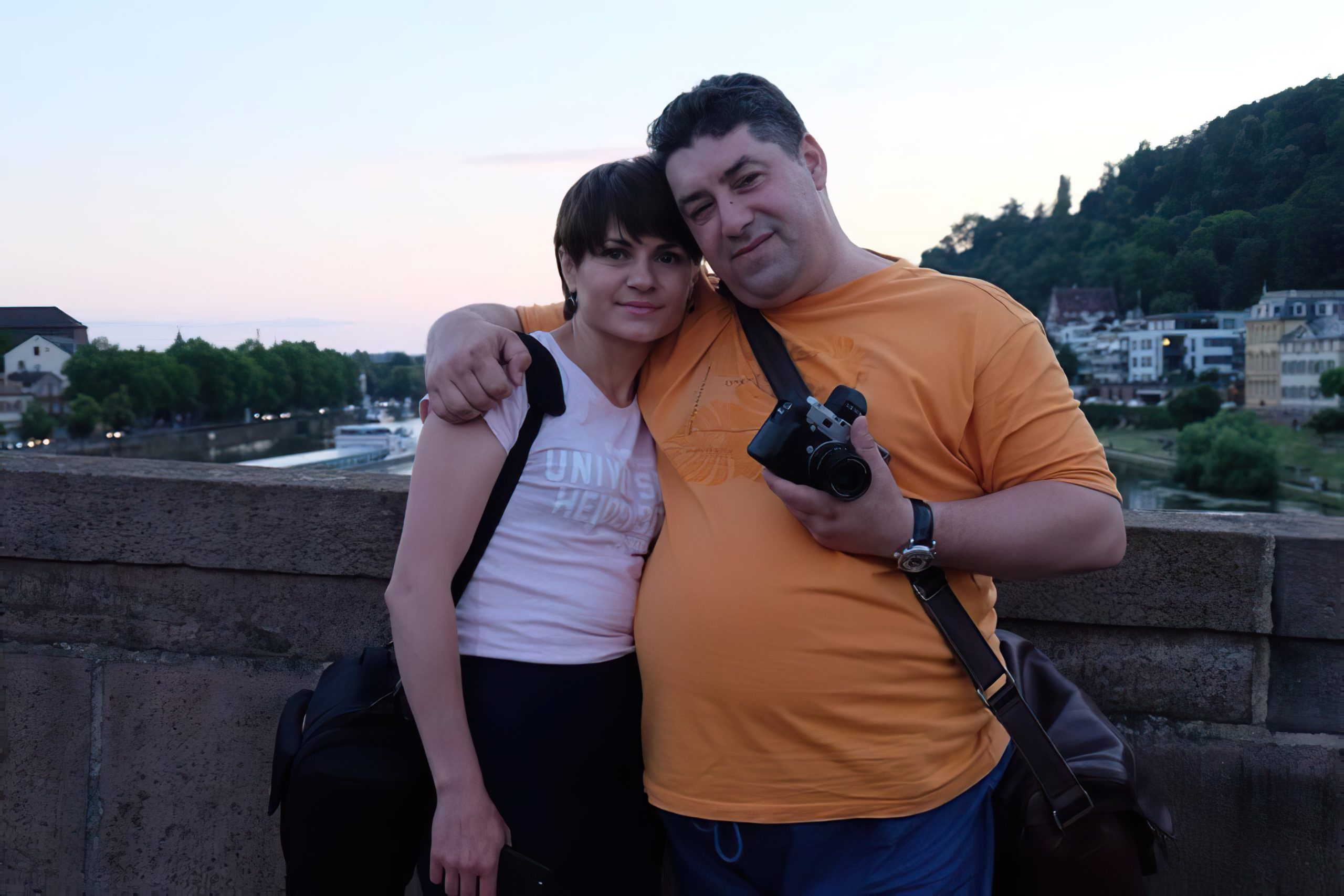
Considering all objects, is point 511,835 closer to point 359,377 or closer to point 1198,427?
point 1198,427

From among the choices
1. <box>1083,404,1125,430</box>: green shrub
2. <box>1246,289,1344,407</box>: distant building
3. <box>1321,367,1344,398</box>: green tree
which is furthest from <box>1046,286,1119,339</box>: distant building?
<box>1083,404,1125,430</box>: green shrub

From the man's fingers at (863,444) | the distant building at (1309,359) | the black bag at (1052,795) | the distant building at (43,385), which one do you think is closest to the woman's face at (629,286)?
the black bag at (1052,795)

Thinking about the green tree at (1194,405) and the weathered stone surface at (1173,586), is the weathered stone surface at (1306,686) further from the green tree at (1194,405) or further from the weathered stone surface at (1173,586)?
the green tree at (1194,405)

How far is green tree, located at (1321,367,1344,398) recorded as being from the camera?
13.7 feet

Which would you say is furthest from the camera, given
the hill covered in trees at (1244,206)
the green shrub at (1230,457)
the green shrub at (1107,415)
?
the green shrub at (1107,415)

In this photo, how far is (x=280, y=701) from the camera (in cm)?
250

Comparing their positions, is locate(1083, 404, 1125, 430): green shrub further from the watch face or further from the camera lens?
the camera lens

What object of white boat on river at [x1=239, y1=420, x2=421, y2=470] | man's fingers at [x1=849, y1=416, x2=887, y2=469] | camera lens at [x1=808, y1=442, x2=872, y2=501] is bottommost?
white boat on river at [x1=239, y1=420, x2=421, y2=470]

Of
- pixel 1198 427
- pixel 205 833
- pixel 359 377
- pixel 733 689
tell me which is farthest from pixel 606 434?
pixel 359 377

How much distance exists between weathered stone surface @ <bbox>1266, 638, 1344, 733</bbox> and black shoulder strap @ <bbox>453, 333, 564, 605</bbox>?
188 cm

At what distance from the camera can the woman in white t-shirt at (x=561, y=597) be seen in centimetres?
156

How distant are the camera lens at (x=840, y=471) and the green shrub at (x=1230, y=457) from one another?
6.54 meters

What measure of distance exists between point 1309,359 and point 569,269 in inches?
160

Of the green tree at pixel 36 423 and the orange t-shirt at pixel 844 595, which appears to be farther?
the green tree at pixel 36 423
